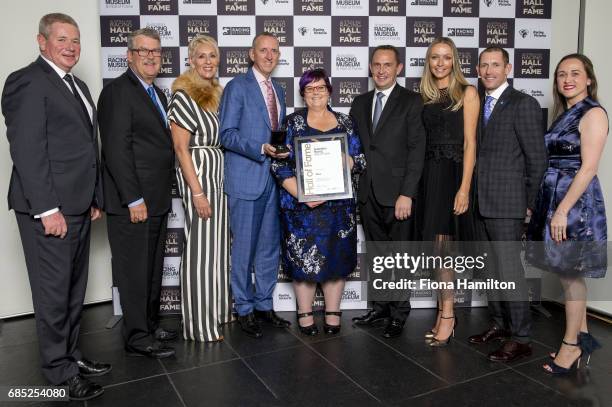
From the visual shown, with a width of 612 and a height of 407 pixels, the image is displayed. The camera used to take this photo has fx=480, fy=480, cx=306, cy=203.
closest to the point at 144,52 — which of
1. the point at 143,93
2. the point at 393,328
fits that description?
the point at 143,93

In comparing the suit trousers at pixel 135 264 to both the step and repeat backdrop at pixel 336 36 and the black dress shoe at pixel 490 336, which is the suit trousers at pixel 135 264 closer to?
the step and repeat backdrop at pixel 336 36

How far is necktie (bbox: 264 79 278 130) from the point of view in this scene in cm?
317

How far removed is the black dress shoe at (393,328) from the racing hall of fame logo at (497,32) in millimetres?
2147

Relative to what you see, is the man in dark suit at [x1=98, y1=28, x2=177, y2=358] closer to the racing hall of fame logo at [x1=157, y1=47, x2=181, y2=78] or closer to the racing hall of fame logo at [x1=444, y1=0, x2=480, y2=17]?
the racing hall of fame logo at [x1=157, y1=47, x2=181, y2=78]

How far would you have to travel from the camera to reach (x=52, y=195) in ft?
7.20

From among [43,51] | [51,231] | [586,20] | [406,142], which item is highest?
[586,20]

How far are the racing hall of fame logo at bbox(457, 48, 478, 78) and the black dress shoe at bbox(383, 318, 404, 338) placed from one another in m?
1.89

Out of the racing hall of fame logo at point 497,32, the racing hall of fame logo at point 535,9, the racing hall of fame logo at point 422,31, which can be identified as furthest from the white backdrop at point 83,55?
the racing hall of fame logo at point 422,31

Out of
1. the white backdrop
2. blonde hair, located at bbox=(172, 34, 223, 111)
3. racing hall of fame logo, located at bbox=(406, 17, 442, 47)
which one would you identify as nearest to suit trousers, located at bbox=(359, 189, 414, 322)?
blonde hair, located at bbox=(172, 34, 223, 111)

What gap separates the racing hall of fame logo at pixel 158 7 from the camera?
344 centimetres

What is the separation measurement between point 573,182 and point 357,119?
134 centimetres

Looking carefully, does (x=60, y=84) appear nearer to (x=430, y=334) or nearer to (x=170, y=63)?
(x=170, y=63)

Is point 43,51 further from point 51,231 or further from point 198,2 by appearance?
point 198,2

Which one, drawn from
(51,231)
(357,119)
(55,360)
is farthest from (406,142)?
(55,360)
